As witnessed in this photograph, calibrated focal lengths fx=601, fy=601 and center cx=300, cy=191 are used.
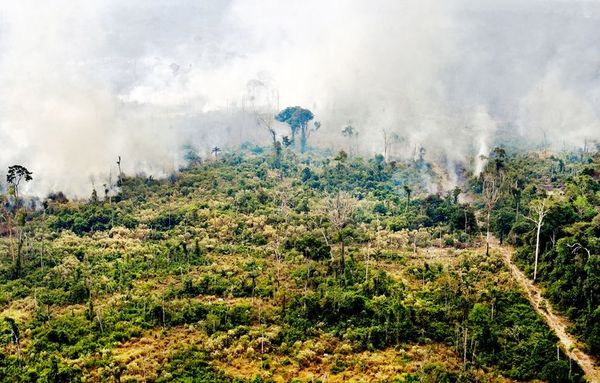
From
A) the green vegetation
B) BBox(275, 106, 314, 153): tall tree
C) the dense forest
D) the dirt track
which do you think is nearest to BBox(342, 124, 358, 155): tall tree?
BBox(275, 106, 314, 153): tall tree

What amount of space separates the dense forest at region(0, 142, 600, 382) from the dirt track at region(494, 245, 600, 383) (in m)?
0.77

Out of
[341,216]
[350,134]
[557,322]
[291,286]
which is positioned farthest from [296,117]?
[557,322]

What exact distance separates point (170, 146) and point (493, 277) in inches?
2981

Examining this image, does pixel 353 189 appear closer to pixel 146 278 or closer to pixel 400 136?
pixel 400 136

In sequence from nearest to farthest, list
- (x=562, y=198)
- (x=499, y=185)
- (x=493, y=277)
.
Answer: (x=493, y=277) → (x=562, y=198) → (x=499, y=185)

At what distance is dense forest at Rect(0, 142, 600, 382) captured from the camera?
43188 millimetres

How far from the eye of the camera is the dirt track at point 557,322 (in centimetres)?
4178

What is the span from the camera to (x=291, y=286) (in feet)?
189

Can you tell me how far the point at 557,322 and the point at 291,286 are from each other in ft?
77.1

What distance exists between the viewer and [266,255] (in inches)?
2687

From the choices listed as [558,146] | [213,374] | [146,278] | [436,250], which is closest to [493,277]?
[436,250]

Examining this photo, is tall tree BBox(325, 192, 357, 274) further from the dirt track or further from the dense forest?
the dirt track

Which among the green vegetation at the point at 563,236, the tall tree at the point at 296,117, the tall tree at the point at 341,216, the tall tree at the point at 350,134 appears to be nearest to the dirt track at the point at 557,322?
the green vegetation at the point at 563,236

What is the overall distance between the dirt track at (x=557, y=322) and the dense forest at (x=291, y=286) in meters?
0.77
